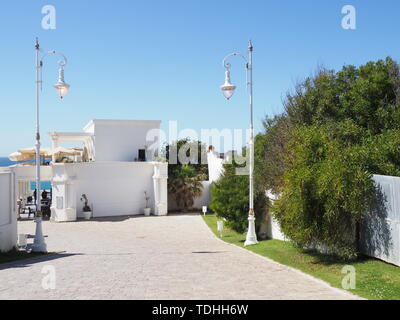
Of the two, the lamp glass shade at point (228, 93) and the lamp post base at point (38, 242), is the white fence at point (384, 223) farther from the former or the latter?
the lamp post base at point (38, 242)

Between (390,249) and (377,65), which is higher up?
(377,65)

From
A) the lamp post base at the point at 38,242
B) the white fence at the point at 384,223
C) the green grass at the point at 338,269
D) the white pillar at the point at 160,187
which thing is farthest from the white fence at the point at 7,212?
the white pillar at the point at 160,187

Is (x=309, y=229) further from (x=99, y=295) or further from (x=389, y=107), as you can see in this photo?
(x=389, y=107)

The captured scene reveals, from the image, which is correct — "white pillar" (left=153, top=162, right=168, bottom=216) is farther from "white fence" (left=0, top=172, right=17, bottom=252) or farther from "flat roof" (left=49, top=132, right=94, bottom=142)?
"white fence" (left=0, top=172, right=17, bottom=252)

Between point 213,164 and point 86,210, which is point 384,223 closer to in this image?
point 86,210

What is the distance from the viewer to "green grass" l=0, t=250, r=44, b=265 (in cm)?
1312

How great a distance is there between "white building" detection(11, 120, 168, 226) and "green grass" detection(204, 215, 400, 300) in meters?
15.0

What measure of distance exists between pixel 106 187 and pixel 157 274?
19180 mm

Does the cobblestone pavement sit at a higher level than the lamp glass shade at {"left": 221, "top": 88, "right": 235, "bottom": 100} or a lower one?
lower

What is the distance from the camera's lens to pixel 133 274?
34.0 feet

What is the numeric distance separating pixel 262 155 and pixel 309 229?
11.4m

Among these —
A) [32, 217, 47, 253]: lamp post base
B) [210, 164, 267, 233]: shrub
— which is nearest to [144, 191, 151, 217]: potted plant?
[210, 164, 267, 233]: shrub

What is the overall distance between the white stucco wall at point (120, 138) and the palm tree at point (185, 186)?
3100mm
